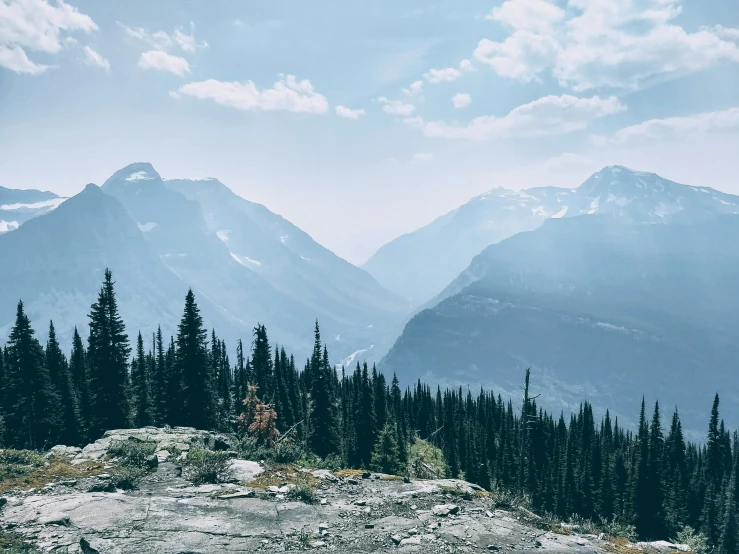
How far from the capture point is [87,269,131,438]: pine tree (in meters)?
55.5

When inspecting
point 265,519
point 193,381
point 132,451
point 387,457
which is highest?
point 132,451

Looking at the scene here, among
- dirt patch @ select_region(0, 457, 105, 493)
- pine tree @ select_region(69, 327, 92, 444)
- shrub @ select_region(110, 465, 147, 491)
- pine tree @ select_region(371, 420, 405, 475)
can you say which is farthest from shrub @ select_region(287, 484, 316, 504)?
pine tree @ select_region(69, 327, 92, 444)

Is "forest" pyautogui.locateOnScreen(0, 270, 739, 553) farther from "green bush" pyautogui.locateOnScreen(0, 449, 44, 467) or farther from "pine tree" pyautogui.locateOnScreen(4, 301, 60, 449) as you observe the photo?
"green bush" pyautogui.locateOnScreen(0, 449, 44, 467)

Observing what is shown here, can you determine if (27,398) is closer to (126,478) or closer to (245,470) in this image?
(126,478)

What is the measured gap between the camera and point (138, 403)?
217 ft

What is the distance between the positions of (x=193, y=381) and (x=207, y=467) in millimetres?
30929

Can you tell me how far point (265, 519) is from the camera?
23.4 meters

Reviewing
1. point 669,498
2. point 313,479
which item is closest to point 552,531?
point 313,479

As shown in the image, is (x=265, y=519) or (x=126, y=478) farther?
(x=126, y=478)

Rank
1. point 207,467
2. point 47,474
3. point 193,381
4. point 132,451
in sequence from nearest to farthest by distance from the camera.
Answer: point 47,474 < point 207,467 < point 132,451 < point 193,381

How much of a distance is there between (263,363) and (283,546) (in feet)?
254

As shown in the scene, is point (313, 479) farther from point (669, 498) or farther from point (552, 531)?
point (669, 498)

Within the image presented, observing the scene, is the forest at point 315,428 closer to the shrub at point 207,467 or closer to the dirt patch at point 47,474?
the shrub at point 207,467

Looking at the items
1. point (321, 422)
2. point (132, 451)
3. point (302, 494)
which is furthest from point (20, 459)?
point (321, 422)
